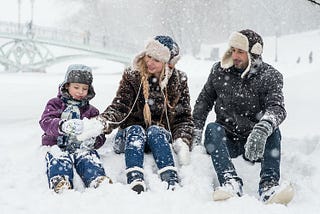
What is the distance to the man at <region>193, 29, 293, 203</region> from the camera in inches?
139

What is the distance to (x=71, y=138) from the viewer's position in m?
4.00

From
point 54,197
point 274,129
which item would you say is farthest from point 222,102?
point 54,197

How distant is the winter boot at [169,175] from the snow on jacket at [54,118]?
0.91 meters

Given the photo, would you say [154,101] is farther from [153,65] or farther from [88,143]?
[88,143]

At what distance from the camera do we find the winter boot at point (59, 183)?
335 cm

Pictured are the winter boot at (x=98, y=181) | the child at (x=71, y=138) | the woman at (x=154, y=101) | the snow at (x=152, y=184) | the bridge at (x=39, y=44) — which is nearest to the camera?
the snow at (x=152, y=184)

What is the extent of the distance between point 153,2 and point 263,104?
42.7 meters

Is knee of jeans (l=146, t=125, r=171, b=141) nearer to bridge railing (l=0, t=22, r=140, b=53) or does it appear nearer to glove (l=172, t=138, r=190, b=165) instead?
glove (l=172, t=138, r=190, b=165)

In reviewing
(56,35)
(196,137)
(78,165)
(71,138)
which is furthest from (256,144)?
(56,35)

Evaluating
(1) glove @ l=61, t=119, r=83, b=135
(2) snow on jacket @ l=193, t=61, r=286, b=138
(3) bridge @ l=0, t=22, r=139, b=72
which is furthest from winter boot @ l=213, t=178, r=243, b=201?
(3) bridge @ l=0, t=22, r=139, b=72

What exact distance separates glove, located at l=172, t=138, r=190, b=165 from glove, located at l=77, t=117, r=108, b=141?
727 millimetres

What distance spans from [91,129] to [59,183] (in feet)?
1.98

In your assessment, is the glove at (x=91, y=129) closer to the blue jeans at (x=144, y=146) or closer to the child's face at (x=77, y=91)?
the blue jeans at (x=144, y=146)

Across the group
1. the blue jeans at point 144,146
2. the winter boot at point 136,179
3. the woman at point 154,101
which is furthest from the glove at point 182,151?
the winter boot at point 136,179
